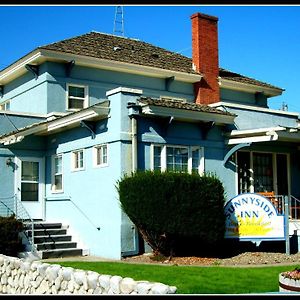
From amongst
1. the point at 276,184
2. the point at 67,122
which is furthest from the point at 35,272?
the point at 276,184

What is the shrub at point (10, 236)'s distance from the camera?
53.7 feet

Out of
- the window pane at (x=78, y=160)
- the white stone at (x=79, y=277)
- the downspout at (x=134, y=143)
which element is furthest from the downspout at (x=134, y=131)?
the white stone at (x=79, y=277)

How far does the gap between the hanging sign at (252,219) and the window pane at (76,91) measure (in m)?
9.23

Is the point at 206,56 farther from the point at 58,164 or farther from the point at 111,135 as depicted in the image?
the point at 111,135

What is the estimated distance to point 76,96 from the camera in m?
23.0

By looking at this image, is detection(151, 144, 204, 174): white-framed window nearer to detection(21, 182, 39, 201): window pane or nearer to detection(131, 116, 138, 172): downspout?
detection(131, 116, 138, 172): downspout

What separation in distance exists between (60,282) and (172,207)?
17.0 feet

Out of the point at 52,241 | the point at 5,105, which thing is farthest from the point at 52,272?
the point at 5,105

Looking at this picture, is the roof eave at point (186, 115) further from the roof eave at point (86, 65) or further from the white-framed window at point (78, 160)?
the roof eave at point (86, 65)

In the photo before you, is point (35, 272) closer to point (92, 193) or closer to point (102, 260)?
point (102, 260)

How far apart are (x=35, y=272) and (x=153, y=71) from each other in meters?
14.7

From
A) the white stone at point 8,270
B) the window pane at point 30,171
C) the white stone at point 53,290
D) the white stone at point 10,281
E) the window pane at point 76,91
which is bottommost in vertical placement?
the white stone at point 10,281

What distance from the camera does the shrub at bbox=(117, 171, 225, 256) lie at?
15.3 metres

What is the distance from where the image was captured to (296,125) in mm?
21328
